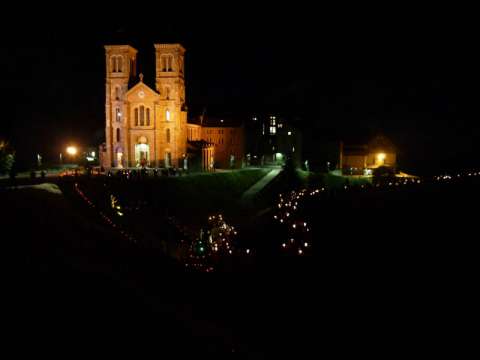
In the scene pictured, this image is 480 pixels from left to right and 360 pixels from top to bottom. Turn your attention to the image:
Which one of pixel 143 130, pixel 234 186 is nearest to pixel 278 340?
pixel 234 186

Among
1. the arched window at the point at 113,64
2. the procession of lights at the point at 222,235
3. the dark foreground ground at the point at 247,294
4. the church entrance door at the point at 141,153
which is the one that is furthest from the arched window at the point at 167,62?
the dark foreground ground at the point at 247,294

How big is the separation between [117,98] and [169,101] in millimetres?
5856

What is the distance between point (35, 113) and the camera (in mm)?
66062

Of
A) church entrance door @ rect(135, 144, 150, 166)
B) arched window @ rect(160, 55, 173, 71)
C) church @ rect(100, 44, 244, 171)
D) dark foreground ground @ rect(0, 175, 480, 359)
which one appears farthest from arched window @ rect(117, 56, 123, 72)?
dark foreground ground @ rect(0, 175, 480, 359)

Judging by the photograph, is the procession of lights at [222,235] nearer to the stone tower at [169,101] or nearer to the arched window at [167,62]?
the stone tower at [169,101]

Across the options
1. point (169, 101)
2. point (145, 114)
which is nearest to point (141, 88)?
point (145, 114)

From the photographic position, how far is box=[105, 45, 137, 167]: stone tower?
5031 cm

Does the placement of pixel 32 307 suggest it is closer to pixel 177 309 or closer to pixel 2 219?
pixel 177 309

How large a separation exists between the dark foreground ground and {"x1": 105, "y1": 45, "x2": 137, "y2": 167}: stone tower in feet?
79.8

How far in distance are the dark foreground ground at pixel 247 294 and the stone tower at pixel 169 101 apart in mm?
24122

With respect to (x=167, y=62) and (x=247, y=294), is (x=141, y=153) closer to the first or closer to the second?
(x=167, y=62)

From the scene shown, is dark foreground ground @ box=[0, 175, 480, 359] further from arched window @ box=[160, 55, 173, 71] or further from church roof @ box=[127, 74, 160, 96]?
arched window @ box=[160, 55, 173, 71]

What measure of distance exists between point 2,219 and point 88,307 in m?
10.5

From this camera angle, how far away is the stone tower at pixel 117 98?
50.3 m
